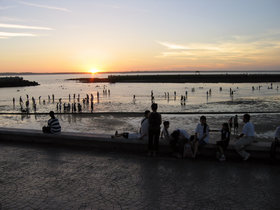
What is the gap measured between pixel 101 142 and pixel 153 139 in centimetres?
205

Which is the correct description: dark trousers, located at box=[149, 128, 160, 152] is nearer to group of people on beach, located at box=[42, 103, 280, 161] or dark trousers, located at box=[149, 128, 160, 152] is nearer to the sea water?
group of people on beach, located at box=[42, 103, 280, 161]

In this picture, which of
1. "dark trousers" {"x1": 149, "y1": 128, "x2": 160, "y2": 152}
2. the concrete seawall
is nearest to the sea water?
the concrete seawall

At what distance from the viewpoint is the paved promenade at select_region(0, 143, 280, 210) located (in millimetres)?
5516

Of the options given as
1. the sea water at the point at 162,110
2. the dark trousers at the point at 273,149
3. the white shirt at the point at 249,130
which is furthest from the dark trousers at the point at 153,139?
Result: the sea water at the point at 162,110

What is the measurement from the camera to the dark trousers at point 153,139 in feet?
27.9

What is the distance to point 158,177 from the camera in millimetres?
6902

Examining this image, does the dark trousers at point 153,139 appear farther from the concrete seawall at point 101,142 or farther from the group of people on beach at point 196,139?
the concrete seawall at point 101,142

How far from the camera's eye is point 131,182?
660 centimetres

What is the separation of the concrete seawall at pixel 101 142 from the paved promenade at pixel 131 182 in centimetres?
37

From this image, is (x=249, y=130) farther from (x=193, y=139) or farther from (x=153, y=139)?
(x=153, y=139)

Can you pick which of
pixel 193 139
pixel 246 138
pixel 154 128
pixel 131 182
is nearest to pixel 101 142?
pixel 154 128

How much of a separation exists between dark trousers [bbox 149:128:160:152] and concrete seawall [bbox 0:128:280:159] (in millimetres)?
328

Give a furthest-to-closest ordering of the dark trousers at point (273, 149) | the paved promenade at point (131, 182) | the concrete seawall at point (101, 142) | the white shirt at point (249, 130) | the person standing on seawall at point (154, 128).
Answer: the person standing on seawall at point (154, 128)
the concrete seawall at point (101, 142)
the white shirt at point (249, 130)
the dark trousers at point (273, 149)
the paved promenade at point (131, 182)

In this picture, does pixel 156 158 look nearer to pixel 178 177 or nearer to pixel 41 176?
pixel 178 177
